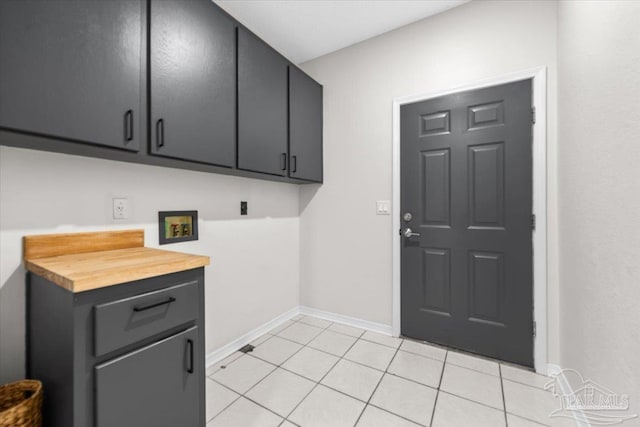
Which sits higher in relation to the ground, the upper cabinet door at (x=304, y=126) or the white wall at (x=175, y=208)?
the upper cabinet door at (x=304, y=126)

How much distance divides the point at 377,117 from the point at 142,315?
7.21 ft

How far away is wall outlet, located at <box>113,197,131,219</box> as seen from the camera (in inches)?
55.9

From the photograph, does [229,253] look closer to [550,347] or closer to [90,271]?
[90,271]

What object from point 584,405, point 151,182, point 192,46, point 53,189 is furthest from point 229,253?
point 584,405

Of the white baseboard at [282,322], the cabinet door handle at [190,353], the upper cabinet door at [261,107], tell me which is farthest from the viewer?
the white baseboard at [282,322]

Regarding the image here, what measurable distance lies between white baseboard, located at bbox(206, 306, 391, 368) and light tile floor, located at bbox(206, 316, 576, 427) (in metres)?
0.06

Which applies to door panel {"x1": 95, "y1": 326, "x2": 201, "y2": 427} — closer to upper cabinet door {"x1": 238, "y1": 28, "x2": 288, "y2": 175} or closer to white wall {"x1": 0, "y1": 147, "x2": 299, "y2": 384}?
white wall {"x1": 0, "y1": 147, "x2": 299, "y2": 384}

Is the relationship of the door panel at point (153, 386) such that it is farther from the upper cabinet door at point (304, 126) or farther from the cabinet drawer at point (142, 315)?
the upper cabinet door at point (304, 126)

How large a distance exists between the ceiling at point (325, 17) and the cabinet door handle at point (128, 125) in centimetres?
132

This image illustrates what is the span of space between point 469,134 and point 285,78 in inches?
58.5

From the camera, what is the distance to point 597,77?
1181 mm

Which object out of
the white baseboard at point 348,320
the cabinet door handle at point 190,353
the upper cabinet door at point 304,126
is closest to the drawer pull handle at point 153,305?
the cabinet door handle at point 190,353

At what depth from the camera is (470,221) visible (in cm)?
200

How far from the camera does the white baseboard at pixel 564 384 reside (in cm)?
131
